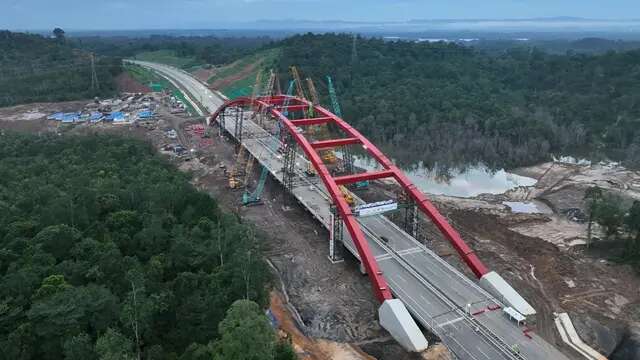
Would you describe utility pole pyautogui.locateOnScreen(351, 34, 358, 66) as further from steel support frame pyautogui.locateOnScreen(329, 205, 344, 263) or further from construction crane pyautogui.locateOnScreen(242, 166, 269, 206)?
steel support frame pyautogui.locateOnScreen(329, 205, 344, 263)

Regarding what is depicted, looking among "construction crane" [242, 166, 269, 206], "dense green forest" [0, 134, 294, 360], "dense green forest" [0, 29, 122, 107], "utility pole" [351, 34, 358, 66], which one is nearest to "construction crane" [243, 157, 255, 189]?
"construction crane" [242, 166, 269, 206]

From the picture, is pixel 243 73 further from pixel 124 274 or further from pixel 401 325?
pixel 401 325

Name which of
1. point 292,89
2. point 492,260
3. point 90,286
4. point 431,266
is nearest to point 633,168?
point 492,260

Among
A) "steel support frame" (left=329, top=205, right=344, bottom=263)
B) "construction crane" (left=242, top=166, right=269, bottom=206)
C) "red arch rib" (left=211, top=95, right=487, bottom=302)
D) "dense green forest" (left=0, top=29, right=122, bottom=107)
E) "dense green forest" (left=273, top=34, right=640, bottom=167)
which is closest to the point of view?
"red arch rib" (left=211, top=95, right=487, bottom=302)

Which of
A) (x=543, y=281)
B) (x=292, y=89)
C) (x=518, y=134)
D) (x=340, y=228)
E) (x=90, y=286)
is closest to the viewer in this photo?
(x=90, y=286)

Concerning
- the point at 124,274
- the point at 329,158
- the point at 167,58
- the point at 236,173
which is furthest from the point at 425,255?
the point at 167,58

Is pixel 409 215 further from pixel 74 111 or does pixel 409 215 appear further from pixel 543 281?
pixel 74 111

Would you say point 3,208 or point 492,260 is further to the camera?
point 492,260

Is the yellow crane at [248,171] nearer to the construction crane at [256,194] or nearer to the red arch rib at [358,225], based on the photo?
the construction crane at [256,194]
